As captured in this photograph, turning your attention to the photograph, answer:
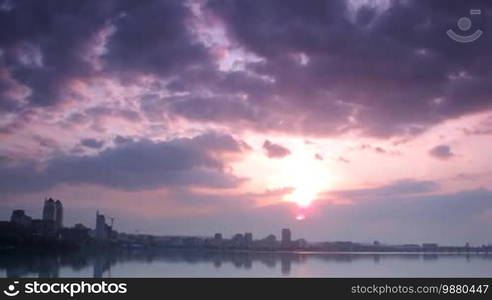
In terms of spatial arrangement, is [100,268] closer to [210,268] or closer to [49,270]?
[49,270]

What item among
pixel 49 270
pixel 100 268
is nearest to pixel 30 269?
pixel 49 270

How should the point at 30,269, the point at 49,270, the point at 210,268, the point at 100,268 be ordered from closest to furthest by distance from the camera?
the point at 30,269 → the point at 49,270 → the point at 100,268 → the point at 210,268

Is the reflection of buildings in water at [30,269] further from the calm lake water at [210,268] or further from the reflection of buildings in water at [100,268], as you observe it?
the reflection of buildings in water at [100,268]

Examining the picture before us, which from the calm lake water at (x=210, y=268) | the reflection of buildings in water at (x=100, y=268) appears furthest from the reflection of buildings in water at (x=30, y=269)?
the reflection of buildings in water at (x=100, y=268)

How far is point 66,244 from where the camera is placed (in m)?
94.4

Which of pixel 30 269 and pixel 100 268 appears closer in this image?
pixel 30 269

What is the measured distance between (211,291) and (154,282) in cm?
108

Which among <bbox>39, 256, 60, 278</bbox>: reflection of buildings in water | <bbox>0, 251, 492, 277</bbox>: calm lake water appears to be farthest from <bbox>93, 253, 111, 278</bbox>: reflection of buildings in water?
<bbox>39, 256, 60, 278</bbox>: reflection of buildings in water

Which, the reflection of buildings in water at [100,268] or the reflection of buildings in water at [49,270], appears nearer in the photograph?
the reflection of buildings in water at [49,270]

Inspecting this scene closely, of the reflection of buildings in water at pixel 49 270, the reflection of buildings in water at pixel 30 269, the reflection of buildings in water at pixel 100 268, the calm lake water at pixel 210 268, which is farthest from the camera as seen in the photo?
the calm lake water at pixel 210 268

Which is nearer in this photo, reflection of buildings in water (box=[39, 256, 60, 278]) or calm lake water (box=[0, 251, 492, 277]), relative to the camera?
reflection of buildings in water (box=[39, 256, 60, 278])

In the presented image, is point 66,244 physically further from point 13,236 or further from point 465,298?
point 465,298

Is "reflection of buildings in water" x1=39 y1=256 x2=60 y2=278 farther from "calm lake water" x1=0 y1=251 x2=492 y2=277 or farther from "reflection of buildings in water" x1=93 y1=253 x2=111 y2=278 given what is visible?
"reflection of buildings in water" x1=93 y1=253 x2=111 y2=278

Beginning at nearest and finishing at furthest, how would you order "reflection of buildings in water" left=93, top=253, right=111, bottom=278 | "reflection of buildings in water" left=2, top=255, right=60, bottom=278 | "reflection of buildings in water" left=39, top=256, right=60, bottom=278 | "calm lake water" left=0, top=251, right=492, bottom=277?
"reflection of buildings in water" left=2, top=255, right=60, bottom=278 < "reflection of buildings in water" left=39, top=256, right=60, bottom=278 < "reflection of buildings in water" left=93, top=253, right=111, bottom=278 < "calm lake water" left=0, top=251, right=492, bottom=277
